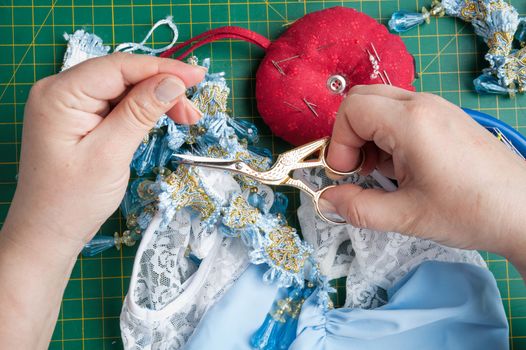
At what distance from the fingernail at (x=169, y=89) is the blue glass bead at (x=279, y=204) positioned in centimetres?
36

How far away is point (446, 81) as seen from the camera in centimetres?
112

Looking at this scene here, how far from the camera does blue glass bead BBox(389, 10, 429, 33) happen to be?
1091 mm

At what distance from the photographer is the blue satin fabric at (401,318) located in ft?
3.26

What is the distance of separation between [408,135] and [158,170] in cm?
47

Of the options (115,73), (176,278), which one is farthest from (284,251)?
(115,73)

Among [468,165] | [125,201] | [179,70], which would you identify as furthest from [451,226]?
[125,201]

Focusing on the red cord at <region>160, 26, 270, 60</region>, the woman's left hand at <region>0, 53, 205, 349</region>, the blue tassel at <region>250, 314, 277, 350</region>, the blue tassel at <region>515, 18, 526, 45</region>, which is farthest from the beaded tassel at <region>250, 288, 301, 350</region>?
the blue tassel at <region>515, 18, 526, 45</region>

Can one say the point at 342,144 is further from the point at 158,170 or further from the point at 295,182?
the point at 158,170

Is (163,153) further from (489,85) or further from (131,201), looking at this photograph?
(489,85)

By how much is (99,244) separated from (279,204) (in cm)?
35

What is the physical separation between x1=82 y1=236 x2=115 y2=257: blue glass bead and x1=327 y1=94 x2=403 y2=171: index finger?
0.49m

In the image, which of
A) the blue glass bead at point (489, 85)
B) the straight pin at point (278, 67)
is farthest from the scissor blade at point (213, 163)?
the blue glass bead at point (489, 85)

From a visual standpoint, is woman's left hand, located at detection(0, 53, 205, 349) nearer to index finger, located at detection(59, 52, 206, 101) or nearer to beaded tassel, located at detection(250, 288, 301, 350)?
index finger, located at detection(59, 52, 206, 101)

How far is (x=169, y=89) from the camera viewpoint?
77 cm
